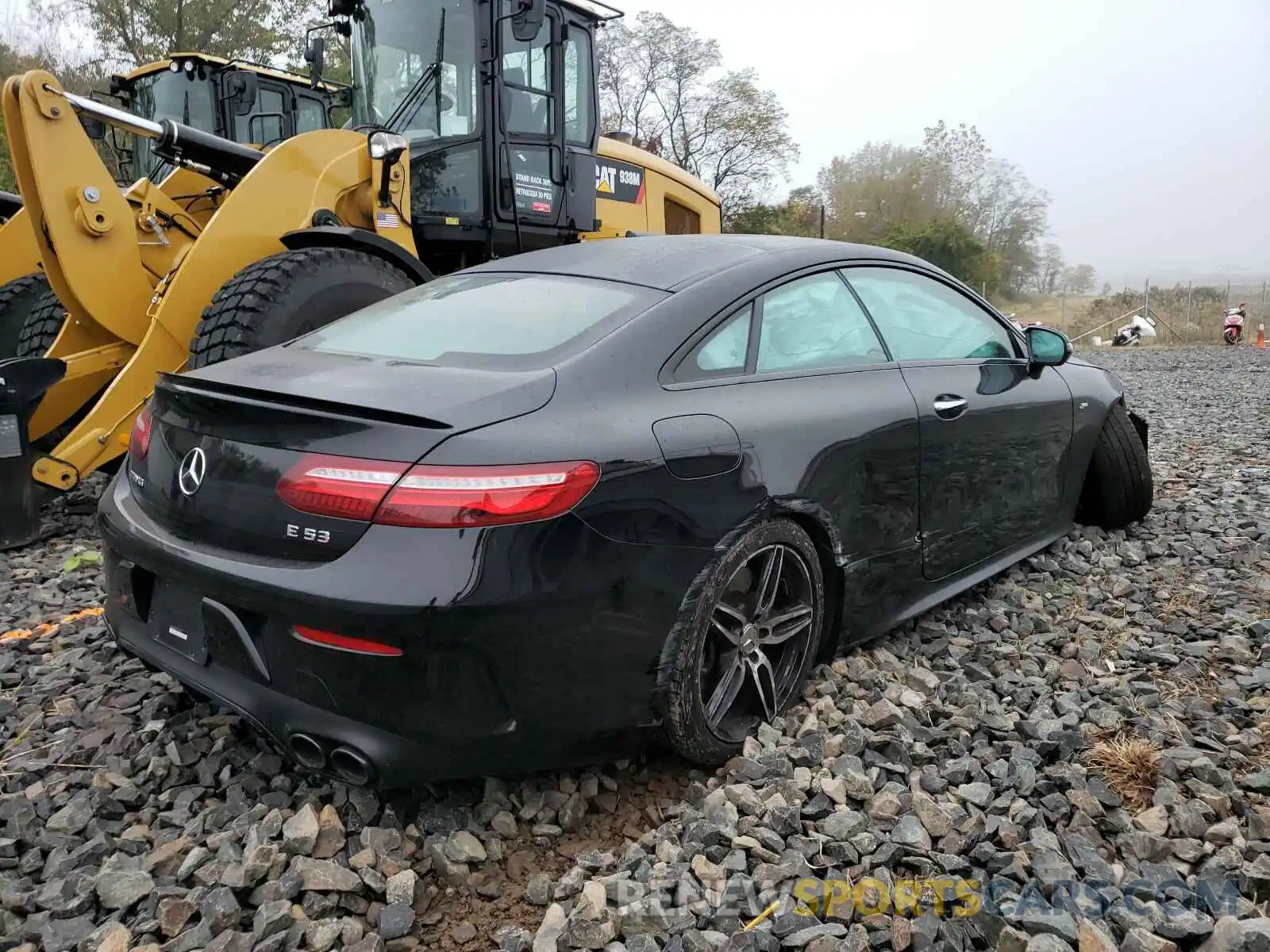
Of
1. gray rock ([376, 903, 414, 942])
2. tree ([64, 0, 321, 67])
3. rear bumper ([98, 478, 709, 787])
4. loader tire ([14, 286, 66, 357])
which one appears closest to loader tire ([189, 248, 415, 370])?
loader tire ([14, 286, 66, 357])

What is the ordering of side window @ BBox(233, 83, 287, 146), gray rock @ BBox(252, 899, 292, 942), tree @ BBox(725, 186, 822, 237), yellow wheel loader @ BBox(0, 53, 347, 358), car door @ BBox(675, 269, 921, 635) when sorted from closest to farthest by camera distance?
gray rock @ BBox(252, 899, 292, 942)
car door @ BBox(675, 269, 921, 635)
yellow wheel loader @ BBox(0, 53, 347, 358)
side window @ BBox(233, 83, 287, 146)
tree @ BBox(725, 186, 822, 237)

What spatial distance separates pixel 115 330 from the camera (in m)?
4.85

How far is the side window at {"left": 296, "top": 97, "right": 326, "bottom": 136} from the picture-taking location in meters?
8.52

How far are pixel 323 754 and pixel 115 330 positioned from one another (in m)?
3.84

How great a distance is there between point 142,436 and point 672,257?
162 centimetres

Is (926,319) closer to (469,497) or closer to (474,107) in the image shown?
(469,497)

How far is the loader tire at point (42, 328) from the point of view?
5457mm

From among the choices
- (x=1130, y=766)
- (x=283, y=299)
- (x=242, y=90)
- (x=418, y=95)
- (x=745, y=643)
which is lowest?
(x=1130, y=766)

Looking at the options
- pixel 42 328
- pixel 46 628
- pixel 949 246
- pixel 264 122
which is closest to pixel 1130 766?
pixel 46 628

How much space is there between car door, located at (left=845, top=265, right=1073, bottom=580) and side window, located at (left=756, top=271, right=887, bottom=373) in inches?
4.3

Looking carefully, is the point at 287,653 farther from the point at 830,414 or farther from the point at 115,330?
the point at 115,330

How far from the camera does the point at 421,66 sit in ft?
20.1

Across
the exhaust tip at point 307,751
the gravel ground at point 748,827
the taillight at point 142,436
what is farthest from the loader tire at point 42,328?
the exhaust tip at point 307,751

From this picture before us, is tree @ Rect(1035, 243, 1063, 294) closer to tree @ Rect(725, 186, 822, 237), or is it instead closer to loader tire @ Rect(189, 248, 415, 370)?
tree @ Rect(725, 186, 822, 237)
